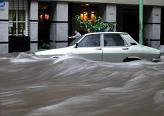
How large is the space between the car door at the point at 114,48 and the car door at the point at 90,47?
20 centimetres

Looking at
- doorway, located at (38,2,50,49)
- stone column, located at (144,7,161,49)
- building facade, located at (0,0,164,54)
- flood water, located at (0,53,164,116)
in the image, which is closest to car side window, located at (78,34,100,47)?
flood water, located at (0,53,164,116)

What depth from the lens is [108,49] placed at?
15.7 metres

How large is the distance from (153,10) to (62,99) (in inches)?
997

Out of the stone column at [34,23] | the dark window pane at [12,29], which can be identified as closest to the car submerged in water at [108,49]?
the stone column at [34,23]

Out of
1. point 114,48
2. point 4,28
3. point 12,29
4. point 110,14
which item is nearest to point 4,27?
point 4,28

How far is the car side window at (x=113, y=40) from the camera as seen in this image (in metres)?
16.1

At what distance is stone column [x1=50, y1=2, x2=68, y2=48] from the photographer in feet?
87.5

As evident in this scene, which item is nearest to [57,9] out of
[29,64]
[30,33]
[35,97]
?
[30,33]

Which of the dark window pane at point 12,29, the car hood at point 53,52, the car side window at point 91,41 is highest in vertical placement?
the dark window pane at point 12,29

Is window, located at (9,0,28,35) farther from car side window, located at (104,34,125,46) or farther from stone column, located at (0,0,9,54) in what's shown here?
car side window, located at (104,34,125,46)

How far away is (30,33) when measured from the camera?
85.6 ft

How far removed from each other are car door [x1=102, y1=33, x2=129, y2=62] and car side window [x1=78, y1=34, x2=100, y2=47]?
23 cm

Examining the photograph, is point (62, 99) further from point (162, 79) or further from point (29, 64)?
point (29, 64)

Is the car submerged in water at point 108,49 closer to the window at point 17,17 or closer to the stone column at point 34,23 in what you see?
the stone column at point 34,23
